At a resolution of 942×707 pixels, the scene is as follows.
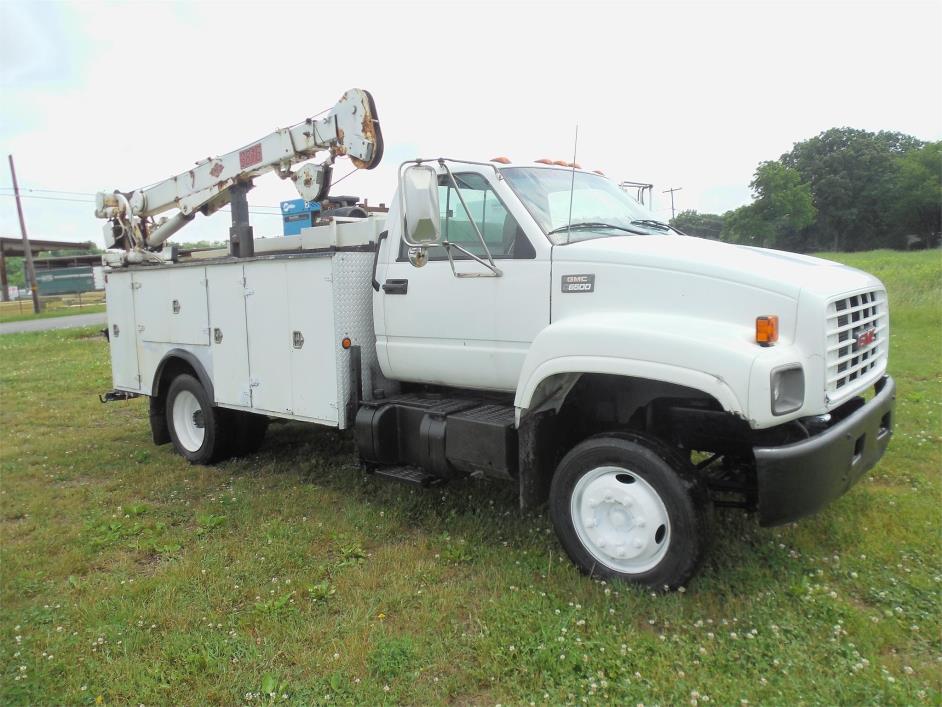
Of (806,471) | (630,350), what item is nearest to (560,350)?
(630,350)

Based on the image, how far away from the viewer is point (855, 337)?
3926mm

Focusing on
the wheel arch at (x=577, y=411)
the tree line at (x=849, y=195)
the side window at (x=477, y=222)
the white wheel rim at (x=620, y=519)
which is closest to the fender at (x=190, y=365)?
the side window at (x=477, y=222)

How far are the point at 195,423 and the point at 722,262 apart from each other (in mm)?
5482

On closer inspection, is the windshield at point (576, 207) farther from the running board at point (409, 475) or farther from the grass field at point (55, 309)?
the grass field at point (55, 309)

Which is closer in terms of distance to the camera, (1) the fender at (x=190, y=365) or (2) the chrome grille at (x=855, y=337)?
(2) the chrome grille at (x=855, y=337)

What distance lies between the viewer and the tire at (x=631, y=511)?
369 centimetres

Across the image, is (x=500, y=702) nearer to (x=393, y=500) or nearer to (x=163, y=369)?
(x=393, y=500)

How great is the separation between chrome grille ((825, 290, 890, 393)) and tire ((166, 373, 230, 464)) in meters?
5.27

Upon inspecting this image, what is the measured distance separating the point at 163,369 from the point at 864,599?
6.36 metres

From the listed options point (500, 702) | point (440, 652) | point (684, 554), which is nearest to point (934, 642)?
point (684, 554)

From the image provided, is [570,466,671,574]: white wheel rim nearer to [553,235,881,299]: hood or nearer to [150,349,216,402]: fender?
[553,235,881,299]: hood

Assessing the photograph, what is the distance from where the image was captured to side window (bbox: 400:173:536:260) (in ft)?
14.8

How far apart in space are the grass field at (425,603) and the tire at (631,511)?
179 millimetres

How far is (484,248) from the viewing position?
4.57 m
